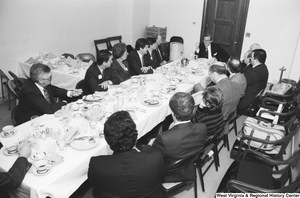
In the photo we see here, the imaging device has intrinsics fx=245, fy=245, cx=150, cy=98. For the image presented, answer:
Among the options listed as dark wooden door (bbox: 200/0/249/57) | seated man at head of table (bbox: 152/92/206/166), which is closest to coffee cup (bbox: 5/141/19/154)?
seated man at head of table (bbox: 152/92/206/166)

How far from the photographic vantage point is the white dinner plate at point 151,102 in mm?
3047

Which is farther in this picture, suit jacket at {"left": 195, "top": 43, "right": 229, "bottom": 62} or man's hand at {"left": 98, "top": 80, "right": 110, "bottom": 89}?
suit jacket at {"left": 195, "top": 43, "right": 229, "bottom": 62}

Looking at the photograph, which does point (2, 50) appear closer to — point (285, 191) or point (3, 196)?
point (3, 196)

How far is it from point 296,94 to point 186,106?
111 inches

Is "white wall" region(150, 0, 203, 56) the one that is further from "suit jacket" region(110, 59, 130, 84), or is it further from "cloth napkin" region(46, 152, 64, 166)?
"cloth napkin" region(46, 152, 64, 166)

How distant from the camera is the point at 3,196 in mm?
1843

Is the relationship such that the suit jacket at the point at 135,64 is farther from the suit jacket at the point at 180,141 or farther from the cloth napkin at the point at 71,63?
the suit jacket at the point at 180,141

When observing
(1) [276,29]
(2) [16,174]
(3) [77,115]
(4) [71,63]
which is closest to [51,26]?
(4) [71,63]

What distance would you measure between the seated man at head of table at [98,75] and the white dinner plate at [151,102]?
69 centimetres

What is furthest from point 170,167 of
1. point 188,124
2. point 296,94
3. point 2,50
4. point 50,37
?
point 50,37

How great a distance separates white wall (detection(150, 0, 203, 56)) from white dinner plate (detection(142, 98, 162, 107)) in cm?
492

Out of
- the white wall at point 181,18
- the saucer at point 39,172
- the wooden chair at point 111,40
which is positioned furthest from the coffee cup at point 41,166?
the white wall at point 181,18

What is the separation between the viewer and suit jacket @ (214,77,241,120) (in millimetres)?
3174

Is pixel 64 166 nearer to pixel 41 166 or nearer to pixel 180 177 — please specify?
pixel 41 166
